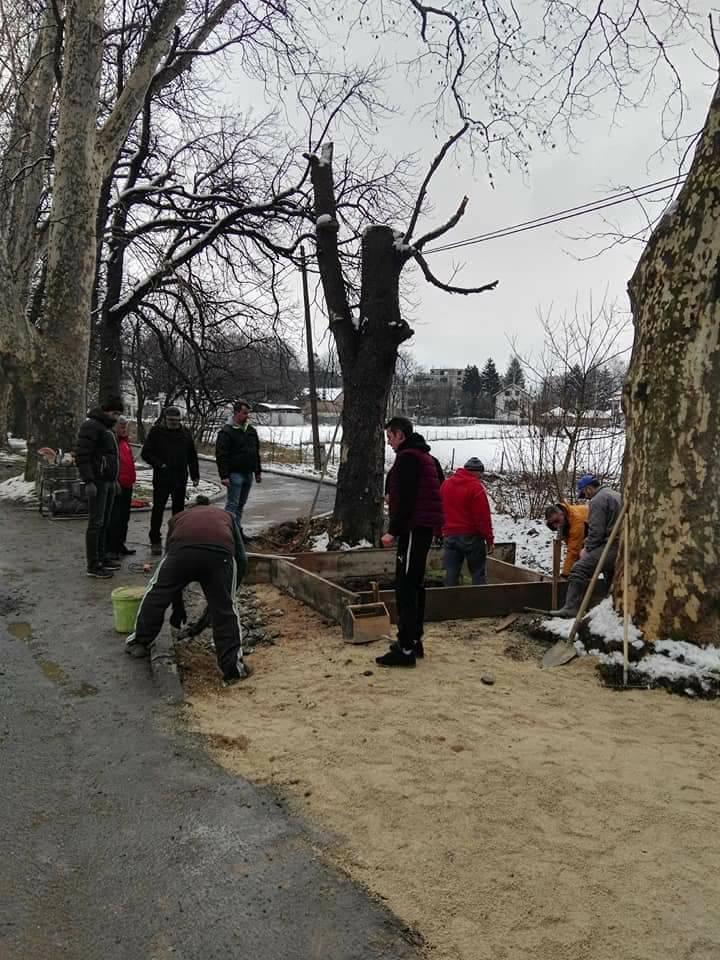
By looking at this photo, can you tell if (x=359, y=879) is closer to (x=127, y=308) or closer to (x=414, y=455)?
(x=414, y=455)

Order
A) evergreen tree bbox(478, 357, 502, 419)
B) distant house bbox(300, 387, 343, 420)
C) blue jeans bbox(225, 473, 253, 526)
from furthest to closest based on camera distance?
evergreen tree bbox(478, 357, 502, 419) < distant house bbox(300, 387, 343, 420) < blue jeans bbox(225, 473, 253, 526)

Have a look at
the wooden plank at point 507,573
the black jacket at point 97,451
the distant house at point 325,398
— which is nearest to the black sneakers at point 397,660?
the wooden plank at point 507,573

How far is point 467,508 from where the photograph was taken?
7.51 m

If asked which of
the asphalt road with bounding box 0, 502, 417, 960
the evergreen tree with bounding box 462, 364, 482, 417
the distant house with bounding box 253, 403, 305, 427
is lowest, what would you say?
the asphalt road with bounding box 0, 502, 417, 960

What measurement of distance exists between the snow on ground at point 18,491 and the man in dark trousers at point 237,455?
5199mm

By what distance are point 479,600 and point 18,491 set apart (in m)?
10.1

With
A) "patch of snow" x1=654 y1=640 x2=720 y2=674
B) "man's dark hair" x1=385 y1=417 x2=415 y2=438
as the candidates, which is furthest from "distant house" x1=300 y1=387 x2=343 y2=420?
"patch of snow" x1=654 y1=640 x2=720 y2=674

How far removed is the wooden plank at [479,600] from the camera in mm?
6738

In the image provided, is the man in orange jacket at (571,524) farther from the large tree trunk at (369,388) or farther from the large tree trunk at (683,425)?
the large tree trunk at (369,388)

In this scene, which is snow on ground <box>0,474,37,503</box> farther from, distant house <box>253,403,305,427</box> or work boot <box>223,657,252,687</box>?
distant house <box>253,403,305,427</box>

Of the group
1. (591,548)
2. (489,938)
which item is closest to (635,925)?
(489,938)

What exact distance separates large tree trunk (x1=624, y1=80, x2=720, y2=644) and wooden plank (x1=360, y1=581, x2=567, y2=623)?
1.49 m

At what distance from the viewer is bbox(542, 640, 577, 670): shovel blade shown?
18.2 ft

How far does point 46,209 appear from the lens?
20.6 meters
